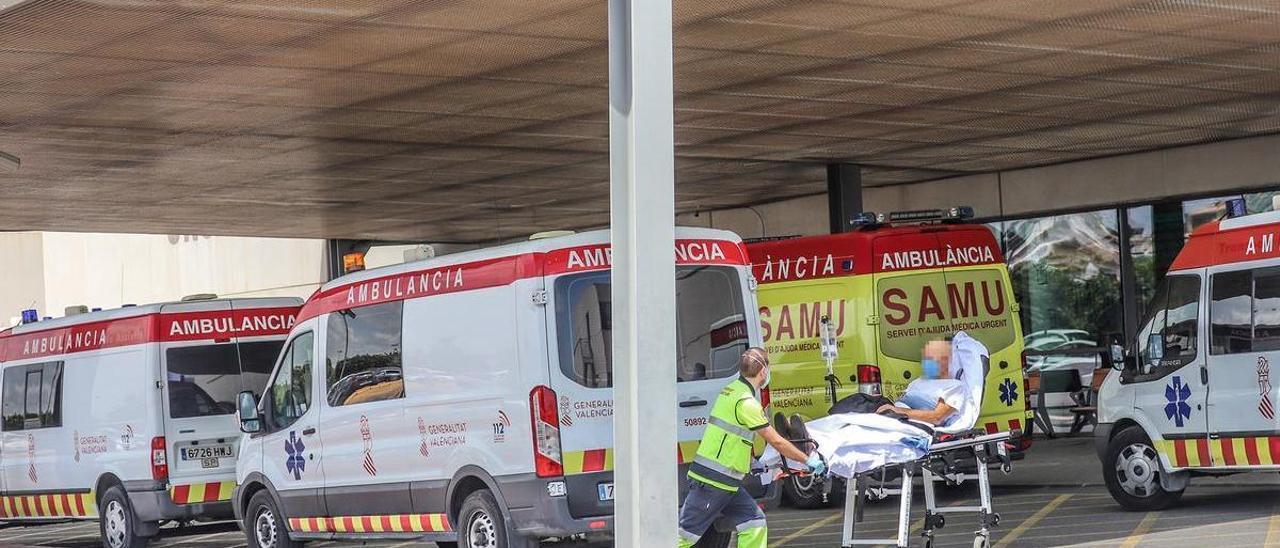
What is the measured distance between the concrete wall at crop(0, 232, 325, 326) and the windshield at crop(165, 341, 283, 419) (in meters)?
17.5

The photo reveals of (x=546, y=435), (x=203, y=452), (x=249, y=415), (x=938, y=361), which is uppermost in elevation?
(x=938, y=361)


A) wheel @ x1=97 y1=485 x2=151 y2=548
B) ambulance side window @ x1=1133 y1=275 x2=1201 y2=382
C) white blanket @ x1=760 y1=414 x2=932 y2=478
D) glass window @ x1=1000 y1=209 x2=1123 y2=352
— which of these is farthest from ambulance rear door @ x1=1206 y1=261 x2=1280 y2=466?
glass window @ x1=1000 y1=209 x2=1123 y2=352

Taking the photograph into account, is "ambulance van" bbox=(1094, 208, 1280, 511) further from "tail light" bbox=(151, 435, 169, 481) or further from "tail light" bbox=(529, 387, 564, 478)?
"tail light" bbox=(151, 435, 169, 481)

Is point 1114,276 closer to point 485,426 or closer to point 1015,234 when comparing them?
point 1015,234

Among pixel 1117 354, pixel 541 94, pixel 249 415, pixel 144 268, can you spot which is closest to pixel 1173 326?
pixel 1117 354

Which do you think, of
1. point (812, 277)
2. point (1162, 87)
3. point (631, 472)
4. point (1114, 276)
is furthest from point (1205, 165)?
point (631, 472)

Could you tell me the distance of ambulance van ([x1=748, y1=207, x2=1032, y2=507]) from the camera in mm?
14734

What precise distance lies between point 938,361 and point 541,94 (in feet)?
20.0

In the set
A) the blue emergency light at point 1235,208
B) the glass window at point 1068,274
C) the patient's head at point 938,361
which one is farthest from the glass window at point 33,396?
the glass window at point 1068,274

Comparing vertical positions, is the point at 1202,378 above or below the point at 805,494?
above

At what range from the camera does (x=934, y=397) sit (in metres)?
10.9

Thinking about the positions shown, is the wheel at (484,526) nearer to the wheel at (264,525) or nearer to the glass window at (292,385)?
the glass window at (292,385)

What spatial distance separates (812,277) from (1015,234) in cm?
989

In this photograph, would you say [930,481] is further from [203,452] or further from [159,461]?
[159,461]
